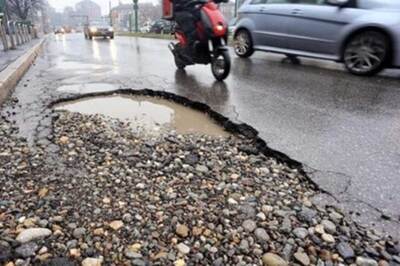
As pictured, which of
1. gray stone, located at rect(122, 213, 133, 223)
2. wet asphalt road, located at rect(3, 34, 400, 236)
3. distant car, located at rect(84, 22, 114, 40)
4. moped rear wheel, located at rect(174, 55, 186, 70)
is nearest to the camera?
gray stone, located at rect(122, 213, 133, 223)

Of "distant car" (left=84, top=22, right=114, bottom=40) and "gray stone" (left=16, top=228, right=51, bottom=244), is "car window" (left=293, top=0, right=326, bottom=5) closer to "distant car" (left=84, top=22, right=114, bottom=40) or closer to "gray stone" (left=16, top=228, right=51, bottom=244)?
"gray stone" (left=16, top=228, right=51, bottom=244)

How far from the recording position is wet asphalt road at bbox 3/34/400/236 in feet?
8.00

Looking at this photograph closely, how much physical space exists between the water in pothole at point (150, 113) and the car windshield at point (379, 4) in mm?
3841

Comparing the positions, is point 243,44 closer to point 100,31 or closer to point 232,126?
point 232,126

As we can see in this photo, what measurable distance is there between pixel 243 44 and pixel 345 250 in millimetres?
6924

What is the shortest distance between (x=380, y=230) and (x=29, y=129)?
3.16 metres

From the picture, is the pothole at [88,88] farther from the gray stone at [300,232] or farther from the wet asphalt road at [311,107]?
the gray stone at [300,232]

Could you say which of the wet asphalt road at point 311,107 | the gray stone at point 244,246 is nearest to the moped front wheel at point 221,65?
the wet asphalt road at point 311,107

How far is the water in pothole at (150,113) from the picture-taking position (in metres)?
3.62

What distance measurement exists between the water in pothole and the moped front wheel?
4.70ft

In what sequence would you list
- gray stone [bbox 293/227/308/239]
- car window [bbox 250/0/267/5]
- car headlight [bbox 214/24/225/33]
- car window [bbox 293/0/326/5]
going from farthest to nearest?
car window [bbox 250/0/267/5]
car window [bbox 293/0/326/5]
car headlight [bbox 214/24/225/33]
gray stone [bbox 293/227/308/239]

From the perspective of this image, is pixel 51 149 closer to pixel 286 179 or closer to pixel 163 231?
pixel 163 231

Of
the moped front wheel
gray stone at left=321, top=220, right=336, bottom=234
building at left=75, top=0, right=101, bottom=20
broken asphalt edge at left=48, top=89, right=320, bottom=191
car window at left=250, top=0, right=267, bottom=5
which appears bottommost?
building at left=75, top=0, right=101, bottom=20

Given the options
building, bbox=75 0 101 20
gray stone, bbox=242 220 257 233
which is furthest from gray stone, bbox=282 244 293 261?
building, bbox=75 0 101 20
